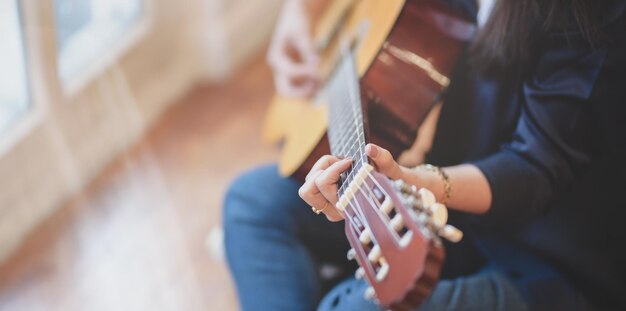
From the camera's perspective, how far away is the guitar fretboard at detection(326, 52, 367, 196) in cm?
65

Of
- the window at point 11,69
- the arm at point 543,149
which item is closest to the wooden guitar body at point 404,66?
the arm at point 543,149

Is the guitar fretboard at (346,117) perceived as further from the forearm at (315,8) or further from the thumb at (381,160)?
the forearm at (315,8)

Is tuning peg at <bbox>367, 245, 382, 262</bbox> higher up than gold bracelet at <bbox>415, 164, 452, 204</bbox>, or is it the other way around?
gold bracelet at <bbox>415, 164, 452, 204</bbox>

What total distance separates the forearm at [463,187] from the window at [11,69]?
79cm

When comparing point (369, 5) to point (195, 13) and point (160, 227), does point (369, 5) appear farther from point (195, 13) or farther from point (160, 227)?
point (195, 13)

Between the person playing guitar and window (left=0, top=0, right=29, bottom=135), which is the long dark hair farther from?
window (left=0, top=0, right=29, bottom=135)

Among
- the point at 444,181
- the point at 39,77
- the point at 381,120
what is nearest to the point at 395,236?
the point at 444,181

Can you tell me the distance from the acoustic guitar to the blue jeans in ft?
0.18

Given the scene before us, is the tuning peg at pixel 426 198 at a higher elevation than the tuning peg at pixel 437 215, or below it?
higher

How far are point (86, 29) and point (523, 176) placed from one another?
3.07ft

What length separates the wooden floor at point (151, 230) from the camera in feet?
4.20

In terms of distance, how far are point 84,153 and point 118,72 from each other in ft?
0.59

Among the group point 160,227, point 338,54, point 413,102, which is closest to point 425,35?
point 413,102

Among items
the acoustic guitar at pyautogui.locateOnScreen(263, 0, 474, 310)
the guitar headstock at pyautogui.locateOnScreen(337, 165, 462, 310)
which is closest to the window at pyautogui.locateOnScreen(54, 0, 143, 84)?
the acoustic guitar at pyautogui.locateOnScreen(263, 0, 474, 310)
